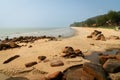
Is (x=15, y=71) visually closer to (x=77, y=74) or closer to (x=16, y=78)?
(x=16, y=78)

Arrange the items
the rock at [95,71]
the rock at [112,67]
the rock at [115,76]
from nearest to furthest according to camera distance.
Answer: the rock at [95,71] → the rock at [115,76] → the rock at [112,67]

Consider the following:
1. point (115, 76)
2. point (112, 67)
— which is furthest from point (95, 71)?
point (112, 67)

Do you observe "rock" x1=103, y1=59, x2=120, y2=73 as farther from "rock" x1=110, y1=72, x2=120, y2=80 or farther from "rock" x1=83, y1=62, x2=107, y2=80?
"rock" x1=83, y1=62, x2=107, y2=80

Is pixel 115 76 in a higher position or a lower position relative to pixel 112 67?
lower

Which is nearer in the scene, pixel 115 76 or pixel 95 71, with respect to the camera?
pixel 95 71

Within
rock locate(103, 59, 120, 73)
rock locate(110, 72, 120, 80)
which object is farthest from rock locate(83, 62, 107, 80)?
rock locate(103, 59, 120, 73)

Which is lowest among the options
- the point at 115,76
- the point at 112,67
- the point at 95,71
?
the point at 115,76

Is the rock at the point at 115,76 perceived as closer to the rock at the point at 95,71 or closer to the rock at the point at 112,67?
the rock at the point at 112,67

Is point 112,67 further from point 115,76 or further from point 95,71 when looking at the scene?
point 95,71

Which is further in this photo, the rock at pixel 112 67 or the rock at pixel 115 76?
the rock at pixel 112 67

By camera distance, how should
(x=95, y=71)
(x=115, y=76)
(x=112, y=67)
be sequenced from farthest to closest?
(x=112, y=67) < (x=115, y=76) < (x=95, y=71)

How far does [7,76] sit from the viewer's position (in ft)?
40.3

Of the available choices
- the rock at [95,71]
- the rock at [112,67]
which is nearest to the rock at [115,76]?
the rock at [112,67]

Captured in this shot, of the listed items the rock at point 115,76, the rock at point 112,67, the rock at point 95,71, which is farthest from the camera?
the rock at point 112,67
